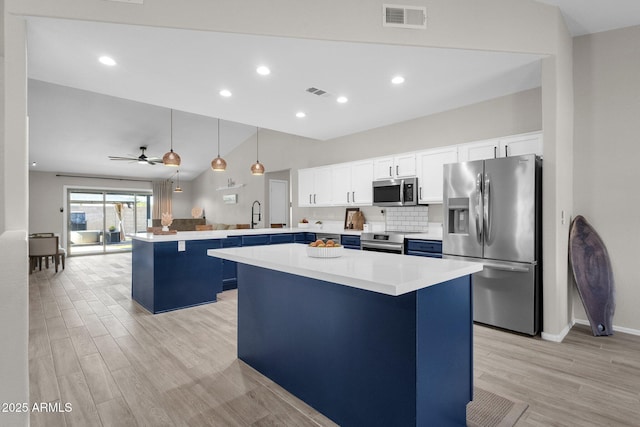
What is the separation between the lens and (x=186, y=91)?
385 centimetres

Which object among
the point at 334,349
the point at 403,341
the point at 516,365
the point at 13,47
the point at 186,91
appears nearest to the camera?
the point at 403,341

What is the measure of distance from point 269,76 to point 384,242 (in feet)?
8.55

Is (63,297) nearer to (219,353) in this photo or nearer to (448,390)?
(219,353)

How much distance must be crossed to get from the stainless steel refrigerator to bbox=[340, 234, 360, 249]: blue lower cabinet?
1.71m

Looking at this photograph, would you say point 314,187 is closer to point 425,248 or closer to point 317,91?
point 317,91

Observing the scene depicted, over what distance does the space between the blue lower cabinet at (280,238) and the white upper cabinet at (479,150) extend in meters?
3.10

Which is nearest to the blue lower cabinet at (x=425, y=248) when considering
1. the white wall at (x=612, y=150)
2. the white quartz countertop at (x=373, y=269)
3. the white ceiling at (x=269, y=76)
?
the white wall at (x=612, y=150)

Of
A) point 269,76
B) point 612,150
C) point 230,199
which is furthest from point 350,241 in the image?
point 230,199

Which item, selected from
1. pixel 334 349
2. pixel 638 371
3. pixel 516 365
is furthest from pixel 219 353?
pixel 638 371

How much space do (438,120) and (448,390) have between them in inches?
159

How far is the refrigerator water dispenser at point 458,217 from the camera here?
12.1ft

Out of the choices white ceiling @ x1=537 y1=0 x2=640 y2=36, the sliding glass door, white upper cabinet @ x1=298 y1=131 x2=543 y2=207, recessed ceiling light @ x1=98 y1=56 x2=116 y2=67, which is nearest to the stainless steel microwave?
white upper cabinet @ x1=298 y1=131 x2=543 y2=207

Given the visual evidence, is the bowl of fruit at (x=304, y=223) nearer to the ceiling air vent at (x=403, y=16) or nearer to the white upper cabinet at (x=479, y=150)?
the white upper cabinet at (x=479, y=150)

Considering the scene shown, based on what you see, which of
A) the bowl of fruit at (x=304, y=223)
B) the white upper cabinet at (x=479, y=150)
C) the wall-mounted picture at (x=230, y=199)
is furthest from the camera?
the wall-mounted picture at (x=230, y=199)
